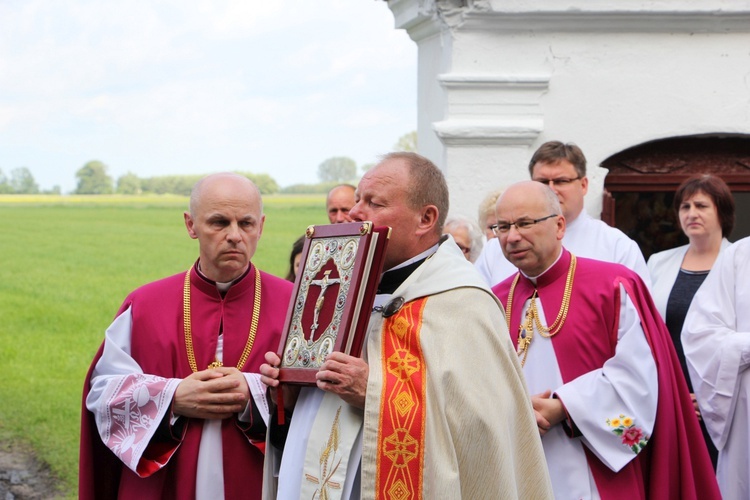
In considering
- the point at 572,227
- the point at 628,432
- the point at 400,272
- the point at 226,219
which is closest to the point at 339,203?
the point at 572,227

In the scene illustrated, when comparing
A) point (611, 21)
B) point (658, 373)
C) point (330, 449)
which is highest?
point (611, 21)

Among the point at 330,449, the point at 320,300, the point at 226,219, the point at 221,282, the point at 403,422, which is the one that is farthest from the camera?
the point at 221,282

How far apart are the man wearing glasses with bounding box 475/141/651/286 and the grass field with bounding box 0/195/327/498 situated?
4.30 meters

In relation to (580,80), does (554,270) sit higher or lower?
lower

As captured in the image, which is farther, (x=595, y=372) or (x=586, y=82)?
(x=586, y=82)

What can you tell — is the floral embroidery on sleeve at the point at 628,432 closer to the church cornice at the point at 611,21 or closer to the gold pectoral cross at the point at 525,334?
the gold pectoral cross at the point at 525,334

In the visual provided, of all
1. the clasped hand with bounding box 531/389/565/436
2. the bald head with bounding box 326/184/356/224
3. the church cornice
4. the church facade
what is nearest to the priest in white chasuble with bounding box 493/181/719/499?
the clasped hand with bounding box 531/389/565/436

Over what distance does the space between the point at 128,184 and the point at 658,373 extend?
1431 centimetres

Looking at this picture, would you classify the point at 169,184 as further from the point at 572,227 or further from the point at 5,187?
A: the point at 572,227

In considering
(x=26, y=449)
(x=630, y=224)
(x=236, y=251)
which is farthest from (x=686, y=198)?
(x=26, y=449)

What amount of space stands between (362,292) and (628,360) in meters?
1.36

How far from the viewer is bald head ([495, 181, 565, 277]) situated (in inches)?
177

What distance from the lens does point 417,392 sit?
344 cm

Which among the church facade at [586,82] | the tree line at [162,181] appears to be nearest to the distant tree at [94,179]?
the tree line at [162,181]
